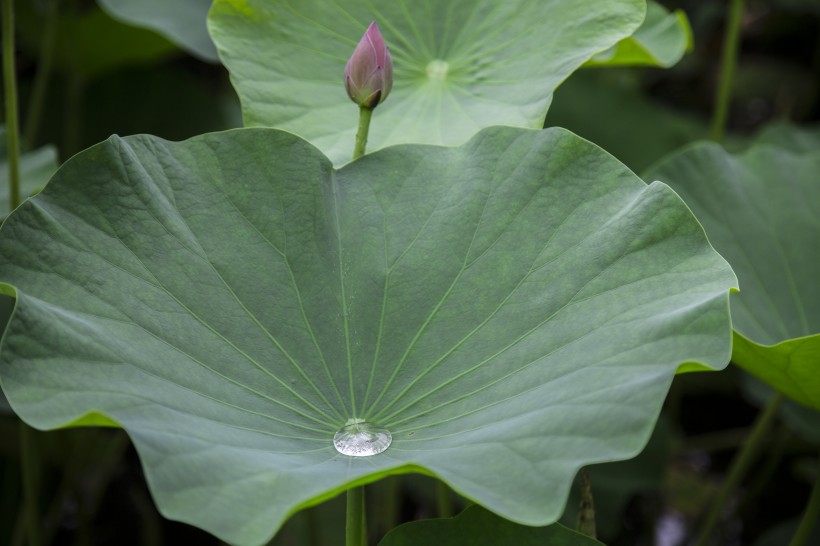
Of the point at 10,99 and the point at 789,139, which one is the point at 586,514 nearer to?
the point at 10,99

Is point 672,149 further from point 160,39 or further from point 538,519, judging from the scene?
point 538,519

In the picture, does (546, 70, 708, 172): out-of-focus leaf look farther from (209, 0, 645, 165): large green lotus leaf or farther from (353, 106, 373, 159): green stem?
(353, 106, 373, 159): green stem

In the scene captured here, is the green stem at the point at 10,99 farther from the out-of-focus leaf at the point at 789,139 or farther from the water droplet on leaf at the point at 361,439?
the out-of-focus leaf at the point at 789,139

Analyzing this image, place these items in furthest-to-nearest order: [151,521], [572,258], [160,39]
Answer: [160,39]
[151,521]
[572,258]

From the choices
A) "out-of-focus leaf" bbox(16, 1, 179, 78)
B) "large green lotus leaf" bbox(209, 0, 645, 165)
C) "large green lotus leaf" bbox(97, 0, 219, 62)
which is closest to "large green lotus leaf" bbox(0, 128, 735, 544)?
"large green lotus leaf" bbox(209, 0, 645, 165)

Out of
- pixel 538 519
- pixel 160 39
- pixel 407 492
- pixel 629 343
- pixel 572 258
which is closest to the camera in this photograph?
pixel 538 519

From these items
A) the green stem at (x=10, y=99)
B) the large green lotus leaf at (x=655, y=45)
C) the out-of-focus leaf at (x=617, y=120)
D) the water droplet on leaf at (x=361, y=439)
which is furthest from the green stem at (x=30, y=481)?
the out-of-focus leaf at (x=617, y=120)

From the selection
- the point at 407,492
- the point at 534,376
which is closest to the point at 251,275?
the point at 534,376
